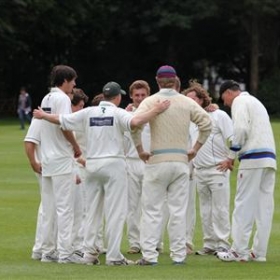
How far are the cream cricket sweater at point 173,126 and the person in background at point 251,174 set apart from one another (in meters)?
0.56

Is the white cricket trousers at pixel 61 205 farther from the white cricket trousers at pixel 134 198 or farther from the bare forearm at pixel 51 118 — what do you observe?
the white cricket trousers at pixel 134 198

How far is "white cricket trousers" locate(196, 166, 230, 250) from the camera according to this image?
14.1 m

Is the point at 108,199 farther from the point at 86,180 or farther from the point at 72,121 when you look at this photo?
the point at 72,121

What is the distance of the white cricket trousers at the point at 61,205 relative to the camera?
12.7 meters

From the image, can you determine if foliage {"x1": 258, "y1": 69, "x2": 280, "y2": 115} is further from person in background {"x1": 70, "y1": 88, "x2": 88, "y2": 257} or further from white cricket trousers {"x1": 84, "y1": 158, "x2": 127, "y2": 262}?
white cricket trousers {"x1": 84, "y1": 158, "x2": 127, "y2": 262}

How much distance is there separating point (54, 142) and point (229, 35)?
57532 millimetres

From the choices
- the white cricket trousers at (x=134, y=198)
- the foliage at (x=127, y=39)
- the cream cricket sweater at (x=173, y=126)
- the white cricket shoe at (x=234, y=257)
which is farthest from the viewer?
the foliage at (x=127, y=39)

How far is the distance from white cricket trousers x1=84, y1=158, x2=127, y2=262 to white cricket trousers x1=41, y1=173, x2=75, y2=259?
0.24 meters

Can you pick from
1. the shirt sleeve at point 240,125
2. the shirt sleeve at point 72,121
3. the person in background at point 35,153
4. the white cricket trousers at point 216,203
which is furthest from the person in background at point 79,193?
the shirt sleeve at point 240,125

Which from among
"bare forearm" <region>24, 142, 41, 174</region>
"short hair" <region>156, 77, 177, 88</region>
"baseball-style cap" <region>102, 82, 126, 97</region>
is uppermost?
"short hair" <region>156, 77, 177, 88</region>

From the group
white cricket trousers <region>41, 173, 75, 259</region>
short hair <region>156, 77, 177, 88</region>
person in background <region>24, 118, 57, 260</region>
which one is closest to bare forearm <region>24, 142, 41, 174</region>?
person in background <region>24, 118, 57, 260</region>

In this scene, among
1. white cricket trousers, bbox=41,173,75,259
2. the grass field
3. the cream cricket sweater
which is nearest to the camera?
the grass field

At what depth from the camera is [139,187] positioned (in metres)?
14.3

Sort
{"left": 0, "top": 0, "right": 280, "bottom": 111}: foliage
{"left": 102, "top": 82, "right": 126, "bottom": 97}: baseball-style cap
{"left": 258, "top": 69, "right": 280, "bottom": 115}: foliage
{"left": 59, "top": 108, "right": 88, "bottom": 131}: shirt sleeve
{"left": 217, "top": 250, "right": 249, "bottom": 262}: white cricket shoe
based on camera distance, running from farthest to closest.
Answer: {"left": 0, "top": 0, "right": 280, "bottom": 111}: foliage < {"left": 258, "top": 69, "right": 280, "bottom": 115}: foliage < {"left": 217, "top": 250, "right": 249, "bottom": 262}: white cricket shoe < {"left": 102, "top": 82, "right": 126, "bottom": 97}: baseball-style cap < {"left": 59, "top": 108, "right": 88, "bottom": 131}: shirt sleeve
